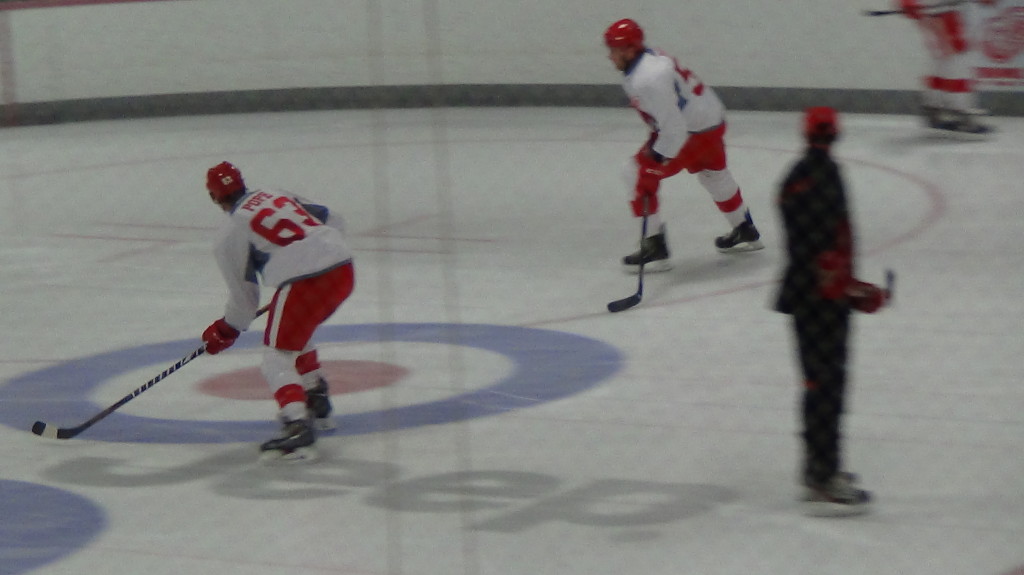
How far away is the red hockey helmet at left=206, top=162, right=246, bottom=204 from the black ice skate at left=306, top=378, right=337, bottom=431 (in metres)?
0.75

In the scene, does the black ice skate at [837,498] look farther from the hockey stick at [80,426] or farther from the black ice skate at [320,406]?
the hockey stick at [80,426]

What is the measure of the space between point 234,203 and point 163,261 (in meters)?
3.66

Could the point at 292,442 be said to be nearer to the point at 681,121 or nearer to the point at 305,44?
the point at 681,121

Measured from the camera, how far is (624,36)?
7.40 metres

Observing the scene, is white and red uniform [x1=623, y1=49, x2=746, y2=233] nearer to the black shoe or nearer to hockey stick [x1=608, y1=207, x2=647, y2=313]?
hockey stick [x1=608, y1=207, x2=647, y2=313]

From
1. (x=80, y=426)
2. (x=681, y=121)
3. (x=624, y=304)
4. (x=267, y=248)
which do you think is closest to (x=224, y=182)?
Result: (x=267, y=248)

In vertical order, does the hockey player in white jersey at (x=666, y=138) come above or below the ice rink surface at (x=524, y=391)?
above

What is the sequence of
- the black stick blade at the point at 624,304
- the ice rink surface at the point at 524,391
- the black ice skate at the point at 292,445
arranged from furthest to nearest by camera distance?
the black stick blade at the point at 624,304
the black ice skate at the point at 292,445
the ice rink surface at the point at 524,391

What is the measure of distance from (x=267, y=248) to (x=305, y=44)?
30.5 ft

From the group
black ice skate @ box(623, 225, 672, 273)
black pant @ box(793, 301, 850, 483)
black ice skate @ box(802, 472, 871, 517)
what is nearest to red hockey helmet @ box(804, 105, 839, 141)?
black pant @ box(793, 301, 850, 483)

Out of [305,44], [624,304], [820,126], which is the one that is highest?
[820,126]

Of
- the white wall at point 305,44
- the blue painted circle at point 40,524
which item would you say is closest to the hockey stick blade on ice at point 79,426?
the blue painted circle at point 40,524

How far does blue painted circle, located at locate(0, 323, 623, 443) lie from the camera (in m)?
5.55

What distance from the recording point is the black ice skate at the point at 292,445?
199 inches
